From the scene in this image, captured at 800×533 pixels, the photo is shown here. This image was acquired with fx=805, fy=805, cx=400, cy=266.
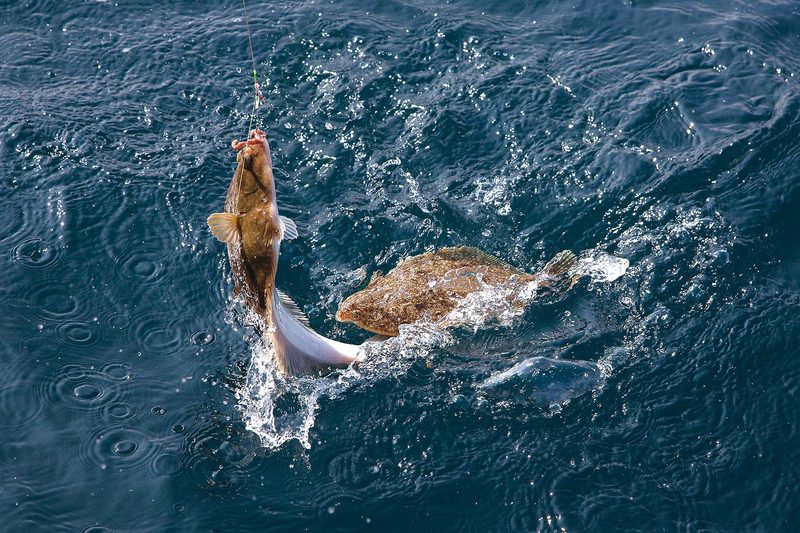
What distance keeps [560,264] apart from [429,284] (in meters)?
1.28

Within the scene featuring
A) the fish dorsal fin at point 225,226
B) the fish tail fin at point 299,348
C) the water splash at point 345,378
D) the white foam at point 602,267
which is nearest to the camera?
the fish dorsal fin at point 225,226

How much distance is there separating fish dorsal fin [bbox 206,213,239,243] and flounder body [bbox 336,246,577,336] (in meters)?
1.78

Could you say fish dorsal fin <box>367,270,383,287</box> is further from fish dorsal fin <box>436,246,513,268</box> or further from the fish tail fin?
the fish tail fin

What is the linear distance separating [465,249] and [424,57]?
3.14m

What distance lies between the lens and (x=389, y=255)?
7.84 metres

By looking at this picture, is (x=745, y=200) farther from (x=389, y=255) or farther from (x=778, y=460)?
(x=389, y=255)

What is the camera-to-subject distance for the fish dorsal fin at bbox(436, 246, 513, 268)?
7.66 meters

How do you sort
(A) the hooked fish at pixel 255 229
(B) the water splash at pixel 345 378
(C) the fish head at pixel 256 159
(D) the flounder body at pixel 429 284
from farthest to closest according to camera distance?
1. (D) the flounder body at pixel 429 284
2. (B) the water splash at pixel 345 378
3. (C) the fish head at pixel 256 159
4. (A) the hooked fish at pixel 255 229

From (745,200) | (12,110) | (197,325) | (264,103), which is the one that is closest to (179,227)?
(197,325)

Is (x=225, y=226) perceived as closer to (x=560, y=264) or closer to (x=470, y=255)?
(x=470, y=255)

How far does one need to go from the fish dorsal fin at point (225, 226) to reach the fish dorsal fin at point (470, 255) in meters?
2.70

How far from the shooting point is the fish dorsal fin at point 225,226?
17.4 ft

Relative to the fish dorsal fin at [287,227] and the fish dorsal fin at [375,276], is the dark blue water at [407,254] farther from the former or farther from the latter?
the fish dorsal fin at [287,227]

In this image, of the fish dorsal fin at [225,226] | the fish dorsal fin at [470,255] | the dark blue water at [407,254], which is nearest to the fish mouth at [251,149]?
the fish dorsal fin at [225,226]
